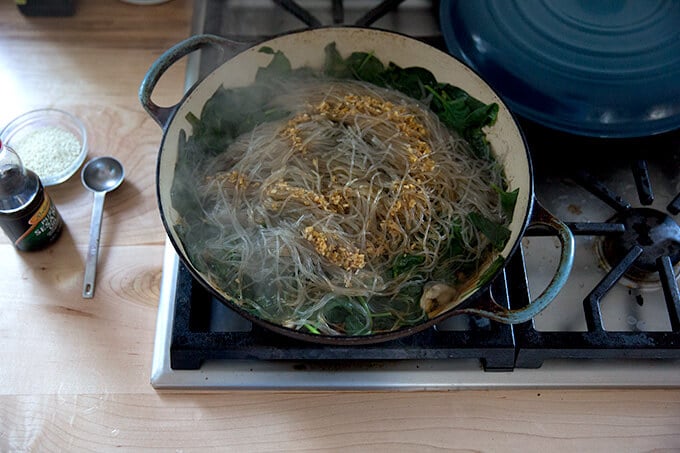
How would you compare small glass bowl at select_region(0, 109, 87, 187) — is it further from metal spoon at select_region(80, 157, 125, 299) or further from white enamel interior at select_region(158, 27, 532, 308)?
white enamel interior at select_region(158, 27, 532, 308)

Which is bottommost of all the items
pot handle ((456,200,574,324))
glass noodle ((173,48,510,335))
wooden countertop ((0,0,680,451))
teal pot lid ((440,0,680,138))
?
wooden countertop ((0,0,680,451))

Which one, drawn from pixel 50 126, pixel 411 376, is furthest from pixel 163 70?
pixel 411 376

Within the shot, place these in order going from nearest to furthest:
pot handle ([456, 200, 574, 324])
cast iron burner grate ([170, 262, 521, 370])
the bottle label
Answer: pot handle ([456, 200, 574, 324]) < cast iron burner grate ([170, 262, 521, 370]) < the bottle label

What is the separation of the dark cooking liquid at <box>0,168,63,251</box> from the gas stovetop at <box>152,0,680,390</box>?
252 mm

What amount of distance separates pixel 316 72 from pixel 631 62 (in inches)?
25.6

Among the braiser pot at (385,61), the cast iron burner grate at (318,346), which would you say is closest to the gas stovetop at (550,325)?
the cast iron burner grate at (318,346)

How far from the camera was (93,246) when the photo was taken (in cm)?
132

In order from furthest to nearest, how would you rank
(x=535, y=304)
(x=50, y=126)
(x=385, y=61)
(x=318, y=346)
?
(x=50, y=126)
(x=385, y=61)
(x=318, y=346)
(x=535, y=304)

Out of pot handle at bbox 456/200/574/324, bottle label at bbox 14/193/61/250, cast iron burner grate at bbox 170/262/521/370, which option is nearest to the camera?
pot handle at bbox 456/200/574/324

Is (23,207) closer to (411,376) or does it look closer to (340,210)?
(340,210)

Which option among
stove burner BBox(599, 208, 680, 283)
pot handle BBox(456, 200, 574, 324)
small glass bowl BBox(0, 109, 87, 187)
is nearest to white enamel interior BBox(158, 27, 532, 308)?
pot handle BBox(456, 200, 574, 324)

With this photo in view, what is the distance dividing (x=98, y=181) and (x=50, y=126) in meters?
0.22

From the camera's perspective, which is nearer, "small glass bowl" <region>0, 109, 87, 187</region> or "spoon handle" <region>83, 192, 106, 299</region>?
"spoon handle" <region>83, 192, 106, 299</region>

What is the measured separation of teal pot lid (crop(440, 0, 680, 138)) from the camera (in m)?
1.28
